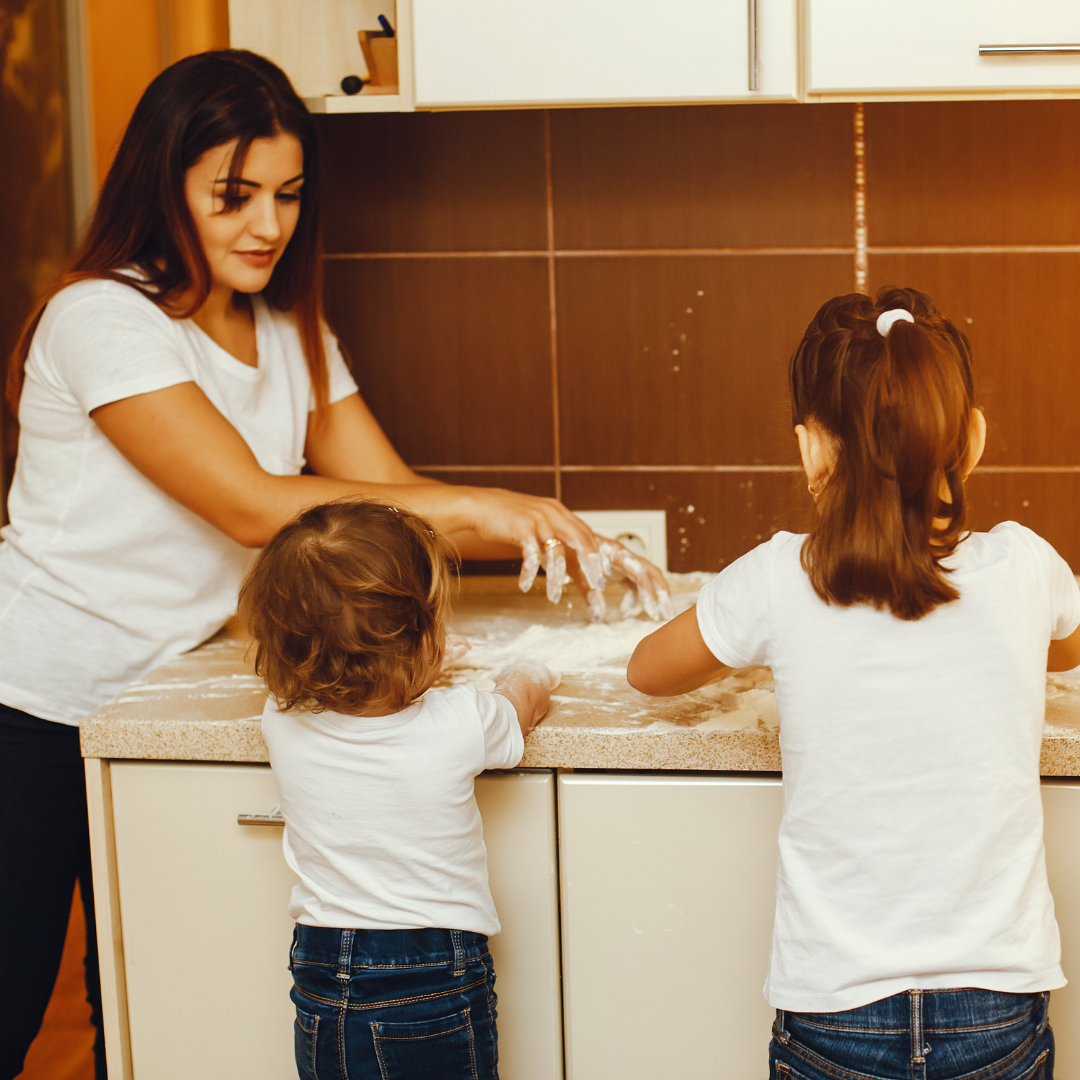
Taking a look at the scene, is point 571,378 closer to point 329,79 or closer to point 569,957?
point 329,79

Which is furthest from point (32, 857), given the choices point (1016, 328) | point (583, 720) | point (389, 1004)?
point (1016, 328)

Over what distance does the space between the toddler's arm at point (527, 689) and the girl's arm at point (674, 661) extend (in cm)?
9

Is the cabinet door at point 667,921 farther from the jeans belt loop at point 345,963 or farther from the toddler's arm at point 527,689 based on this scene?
the jeans belt loop at point 345,963

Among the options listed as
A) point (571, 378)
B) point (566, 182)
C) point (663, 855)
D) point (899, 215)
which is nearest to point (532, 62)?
point (566, 182)

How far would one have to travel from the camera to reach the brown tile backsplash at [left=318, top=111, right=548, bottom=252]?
1509mm

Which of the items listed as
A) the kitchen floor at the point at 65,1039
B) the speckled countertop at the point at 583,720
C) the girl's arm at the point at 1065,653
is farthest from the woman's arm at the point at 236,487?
the kitchen floor at the point at 65,1039

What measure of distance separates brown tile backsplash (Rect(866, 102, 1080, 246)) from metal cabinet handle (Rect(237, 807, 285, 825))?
108cm

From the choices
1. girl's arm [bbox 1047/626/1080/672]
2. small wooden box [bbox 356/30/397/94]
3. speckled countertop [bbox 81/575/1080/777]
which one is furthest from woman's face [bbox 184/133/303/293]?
girl's arm [bbox 1047/626/1080/672]

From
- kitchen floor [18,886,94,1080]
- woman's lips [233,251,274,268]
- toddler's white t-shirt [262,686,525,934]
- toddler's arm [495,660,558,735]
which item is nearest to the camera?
toddler's white t-shirt [262,686,525,934]

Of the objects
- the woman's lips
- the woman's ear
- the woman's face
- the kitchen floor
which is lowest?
the kitchen floor

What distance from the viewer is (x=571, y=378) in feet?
5.14

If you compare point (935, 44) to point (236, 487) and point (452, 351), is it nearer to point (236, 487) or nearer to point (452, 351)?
point (452, 351)

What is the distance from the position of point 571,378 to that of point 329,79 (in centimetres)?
50

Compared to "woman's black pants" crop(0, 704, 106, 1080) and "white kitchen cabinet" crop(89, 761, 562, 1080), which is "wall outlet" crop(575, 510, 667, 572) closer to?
"white kitchen cabinet" crop(89, 761, 562, 1080)
